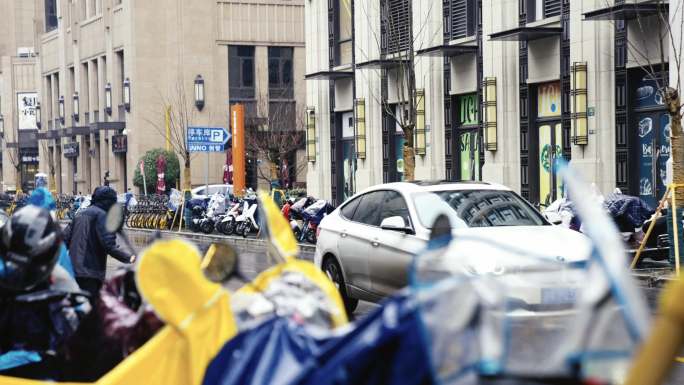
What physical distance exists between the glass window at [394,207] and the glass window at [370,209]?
0.09 m

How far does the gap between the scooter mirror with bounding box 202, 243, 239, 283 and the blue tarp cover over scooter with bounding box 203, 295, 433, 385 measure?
614mm

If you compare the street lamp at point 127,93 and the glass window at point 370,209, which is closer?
the glass window at point 370,209

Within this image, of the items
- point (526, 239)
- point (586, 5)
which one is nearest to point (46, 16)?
point (586, 5)

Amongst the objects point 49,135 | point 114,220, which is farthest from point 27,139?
point 114,220

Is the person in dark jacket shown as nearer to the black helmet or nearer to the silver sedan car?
the silver sedan car

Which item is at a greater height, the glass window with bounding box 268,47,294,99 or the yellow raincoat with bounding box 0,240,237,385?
the glass window with bounding box 268,47,294,99

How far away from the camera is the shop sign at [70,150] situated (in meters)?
71.6

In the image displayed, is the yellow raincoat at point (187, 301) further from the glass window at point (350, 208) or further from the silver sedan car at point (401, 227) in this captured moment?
the glass window at point (350, 208)

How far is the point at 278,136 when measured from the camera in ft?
181

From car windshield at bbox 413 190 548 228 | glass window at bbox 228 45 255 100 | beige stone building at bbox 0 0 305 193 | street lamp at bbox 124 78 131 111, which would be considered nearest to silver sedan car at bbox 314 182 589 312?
car windshield at bbox 413 190 548 228

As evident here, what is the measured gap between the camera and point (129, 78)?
61062 millimetres

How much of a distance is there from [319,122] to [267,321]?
36.5 meters

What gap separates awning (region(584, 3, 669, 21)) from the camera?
73.3 feet

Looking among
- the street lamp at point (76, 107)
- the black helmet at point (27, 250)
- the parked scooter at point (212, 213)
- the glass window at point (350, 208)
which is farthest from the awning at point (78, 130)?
the black helmet at point (27, 250)
